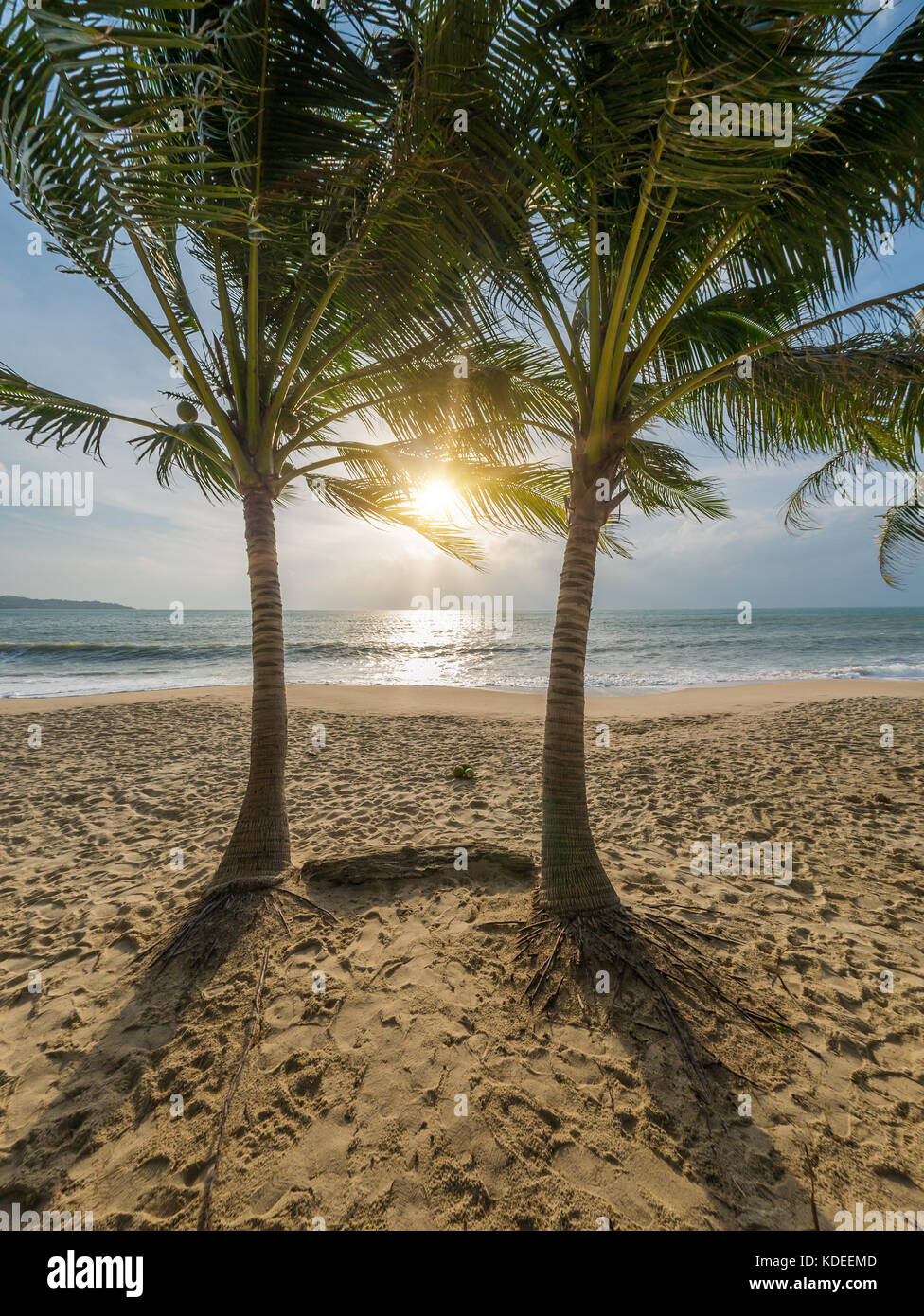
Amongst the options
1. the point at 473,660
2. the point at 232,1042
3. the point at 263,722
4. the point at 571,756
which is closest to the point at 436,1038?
the point at 232,1042

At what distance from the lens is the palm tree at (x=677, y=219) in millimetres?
1814

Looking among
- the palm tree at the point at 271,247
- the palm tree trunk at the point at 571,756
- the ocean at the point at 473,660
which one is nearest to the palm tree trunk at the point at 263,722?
the palm tree at the point at 271,247

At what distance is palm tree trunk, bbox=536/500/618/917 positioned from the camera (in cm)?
308

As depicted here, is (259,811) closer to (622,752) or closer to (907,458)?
(907,458)

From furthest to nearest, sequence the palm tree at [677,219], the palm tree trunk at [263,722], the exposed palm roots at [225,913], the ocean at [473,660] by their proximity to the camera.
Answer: the ocean at [473,660]
the palm tree trunk at [263,722]
the exposed palm roots at [225,913]
the palm tree at [677,219]

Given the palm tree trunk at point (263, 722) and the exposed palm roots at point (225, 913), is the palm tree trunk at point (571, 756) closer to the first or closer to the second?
the exposed palm roots at point (225, 913)

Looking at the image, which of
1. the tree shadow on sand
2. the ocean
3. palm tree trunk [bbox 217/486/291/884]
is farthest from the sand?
the ocean

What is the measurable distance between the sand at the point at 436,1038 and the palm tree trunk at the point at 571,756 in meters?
0.52

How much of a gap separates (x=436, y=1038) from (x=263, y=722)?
7.20 ft

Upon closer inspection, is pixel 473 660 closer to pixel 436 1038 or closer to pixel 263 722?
pixel 263 722

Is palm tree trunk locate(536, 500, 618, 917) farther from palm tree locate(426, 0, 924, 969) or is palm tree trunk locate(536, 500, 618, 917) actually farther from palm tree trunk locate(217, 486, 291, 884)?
palm tree trunk locate(217, 486, 291, 884)

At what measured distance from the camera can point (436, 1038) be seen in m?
2.56

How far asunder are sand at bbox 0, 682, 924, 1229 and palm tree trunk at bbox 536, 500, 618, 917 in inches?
20.5
